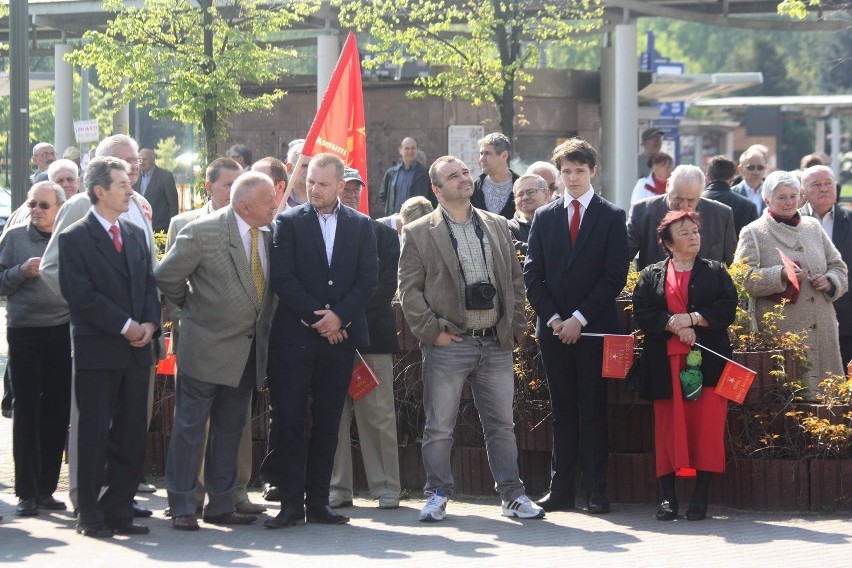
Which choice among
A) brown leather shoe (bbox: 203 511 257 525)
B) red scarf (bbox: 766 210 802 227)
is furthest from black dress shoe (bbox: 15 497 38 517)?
red scarf (bbox: 766 210 802 227)

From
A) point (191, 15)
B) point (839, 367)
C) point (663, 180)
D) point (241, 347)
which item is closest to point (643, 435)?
point (839, 367)

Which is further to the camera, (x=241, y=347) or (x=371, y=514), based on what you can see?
(x=371, y=514)

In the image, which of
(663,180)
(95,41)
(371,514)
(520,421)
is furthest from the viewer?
(95,41)

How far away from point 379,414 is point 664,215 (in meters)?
2.79

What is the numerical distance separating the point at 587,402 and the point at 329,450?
5.36 feet

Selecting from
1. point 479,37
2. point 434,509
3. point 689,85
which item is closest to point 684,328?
point 434,509

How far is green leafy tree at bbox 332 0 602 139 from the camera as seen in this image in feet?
76.5

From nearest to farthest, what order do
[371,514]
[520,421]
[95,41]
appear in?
[371,514], [520,421], [95,41]

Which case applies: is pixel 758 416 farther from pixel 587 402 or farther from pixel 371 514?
pixel 371 514

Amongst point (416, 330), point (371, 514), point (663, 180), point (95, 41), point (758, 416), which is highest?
point (95, 41)

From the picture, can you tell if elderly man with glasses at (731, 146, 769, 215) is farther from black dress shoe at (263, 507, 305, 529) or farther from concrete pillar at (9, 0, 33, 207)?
concrete pillar at (9, 0, 33, 207)

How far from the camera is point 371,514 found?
8773mm

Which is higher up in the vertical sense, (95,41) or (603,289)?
(95,41)

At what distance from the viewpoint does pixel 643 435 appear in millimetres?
9250
